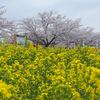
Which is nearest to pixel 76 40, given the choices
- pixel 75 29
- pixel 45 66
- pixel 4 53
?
pixel 75 29

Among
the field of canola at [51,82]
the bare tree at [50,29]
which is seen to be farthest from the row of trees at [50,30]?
the field of canola at [51,82]

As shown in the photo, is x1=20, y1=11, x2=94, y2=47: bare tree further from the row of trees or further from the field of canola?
the field of canola

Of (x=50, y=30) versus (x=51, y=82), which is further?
(x=50, y=30)

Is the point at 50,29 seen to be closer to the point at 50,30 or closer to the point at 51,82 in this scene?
the point at 50,30

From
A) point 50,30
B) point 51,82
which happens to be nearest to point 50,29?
point 50,30

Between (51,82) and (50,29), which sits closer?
(51,82)

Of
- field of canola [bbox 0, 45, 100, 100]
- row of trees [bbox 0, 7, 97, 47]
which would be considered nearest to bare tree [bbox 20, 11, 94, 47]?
row of trees [bbox 0, 7, 97, 47]

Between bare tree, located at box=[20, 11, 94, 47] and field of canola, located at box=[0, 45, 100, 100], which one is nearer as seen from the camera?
field of canola, located at box=[0, 45, 100, 100]

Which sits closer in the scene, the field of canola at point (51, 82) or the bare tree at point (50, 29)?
the field of canola at point (51, 82)

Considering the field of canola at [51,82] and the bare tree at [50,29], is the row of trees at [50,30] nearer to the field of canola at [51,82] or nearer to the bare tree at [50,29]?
the bare tree at [50,29]

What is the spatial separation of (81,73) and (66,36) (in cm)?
4115

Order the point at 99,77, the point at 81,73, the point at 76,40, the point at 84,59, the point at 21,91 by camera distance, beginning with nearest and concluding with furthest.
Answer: the point at 99,77 < the point at 21,91 < the point at 81,73 < the point at 84,59 < the point at 76,40

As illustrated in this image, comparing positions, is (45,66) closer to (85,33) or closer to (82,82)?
(82,82)

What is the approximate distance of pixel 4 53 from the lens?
12.1 meters
